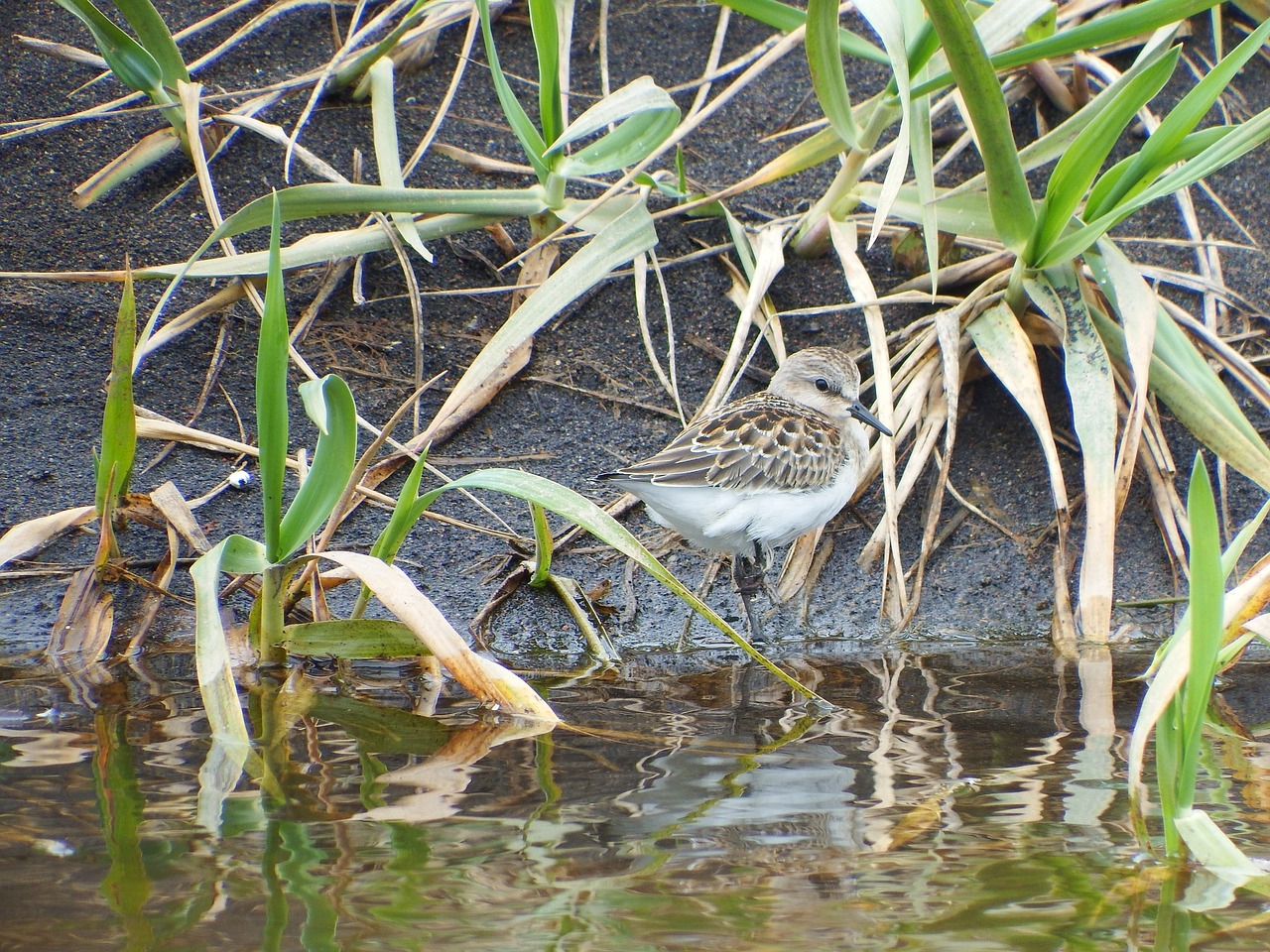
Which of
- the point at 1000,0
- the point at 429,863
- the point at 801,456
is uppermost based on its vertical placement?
the point at 1000,0

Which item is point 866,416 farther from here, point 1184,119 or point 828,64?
point 1184,119

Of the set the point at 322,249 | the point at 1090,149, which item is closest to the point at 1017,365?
the point at 1090,149

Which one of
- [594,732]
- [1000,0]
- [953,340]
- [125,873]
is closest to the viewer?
[125,873]

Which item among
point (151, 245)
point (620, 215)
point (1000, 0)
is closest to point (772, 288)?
point (620, 215)

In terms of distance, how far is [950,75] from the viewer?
368 centimetres

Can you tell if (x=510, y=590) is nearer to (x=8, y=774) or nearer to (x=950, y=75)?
(x=8, y=774)

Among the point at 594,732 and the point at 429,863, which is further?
the point at 594,732

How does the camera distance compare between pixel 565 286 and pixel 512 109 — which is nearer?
pixel 512 109

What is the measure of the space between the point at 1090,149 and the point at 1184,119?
0.92 feet

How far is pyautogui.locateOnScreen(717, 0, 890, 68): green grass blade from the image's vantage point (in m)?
4.18

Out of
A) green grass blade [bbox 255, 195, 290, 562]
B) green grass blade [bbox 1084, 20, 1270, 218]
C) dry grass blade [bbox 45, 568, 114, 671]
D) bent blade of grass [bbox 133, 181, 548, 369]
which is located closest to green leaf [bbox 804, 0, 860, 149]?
green grass blade [bbox 1084, 20, 1270, 218]

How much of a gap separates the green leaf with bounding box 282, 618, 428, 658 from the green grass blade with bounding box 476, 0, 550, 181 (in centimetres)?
187

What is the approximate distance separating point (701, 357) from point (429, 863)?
3.12 meters

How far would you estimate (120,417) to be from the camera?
3412 millimetres
